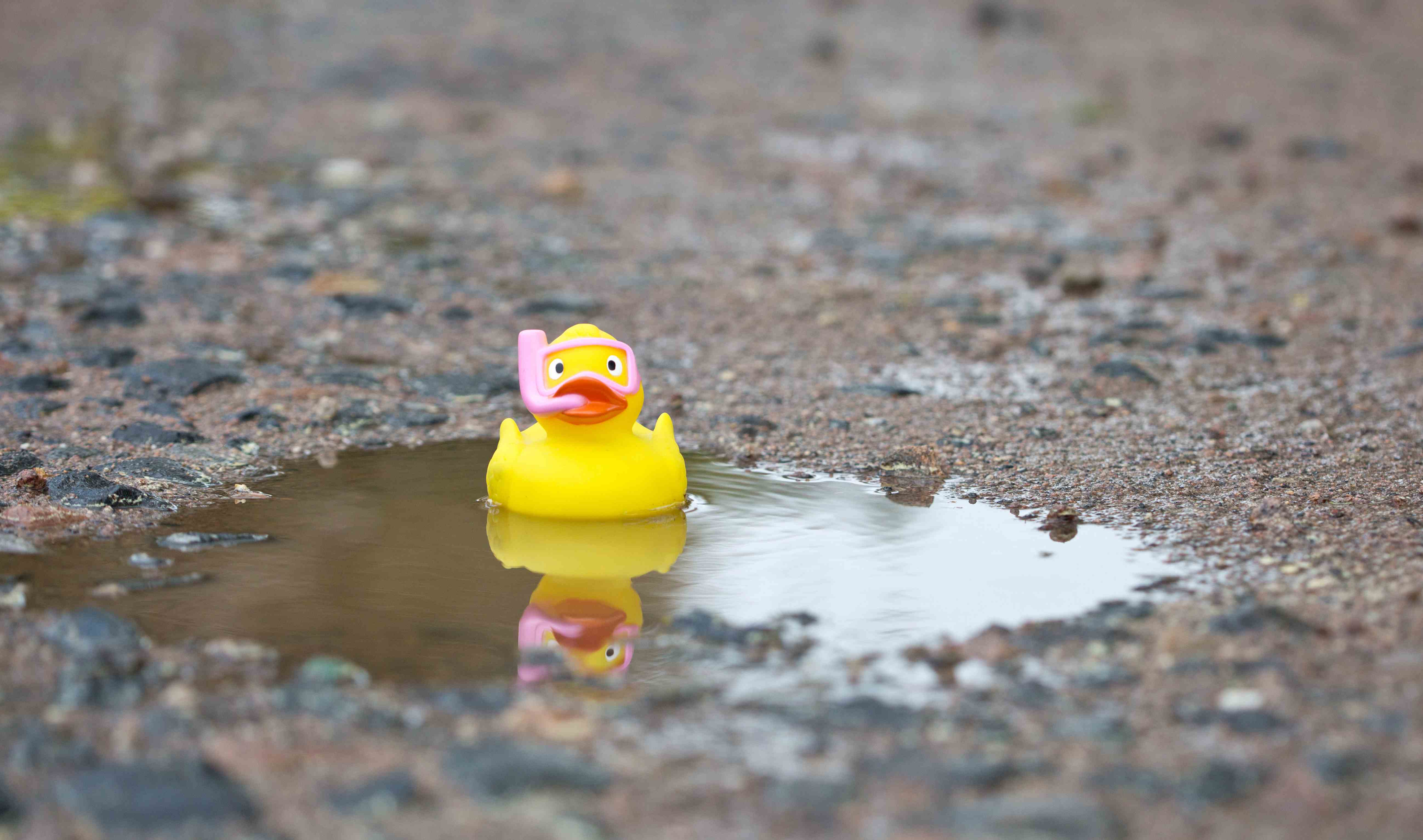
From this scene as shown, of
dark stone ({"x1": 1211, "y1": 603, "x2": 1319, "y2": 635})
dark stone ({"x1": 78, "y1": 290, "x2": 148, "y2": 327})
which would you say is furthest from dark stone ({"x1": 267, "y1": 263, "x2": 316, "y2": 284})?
dark stone ({"x1": 1211, "y1": 603, "x2": 1319, "y2": 635})

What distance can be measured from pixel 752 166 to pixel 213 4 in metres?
7.29

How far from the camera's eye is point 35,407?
4613 millimetres

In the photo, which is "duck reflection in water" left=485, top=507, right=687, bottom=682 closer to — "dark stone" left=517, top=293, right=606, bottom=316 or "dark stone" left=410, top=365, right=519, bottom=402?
"dark stone" left=410, top=365, right=519, bottom=402

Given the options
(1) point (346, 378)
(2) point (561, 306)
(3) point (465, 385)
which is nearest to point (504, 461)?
(3) point (465, 385)

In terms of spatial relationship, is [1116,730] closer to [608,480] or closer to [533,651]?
[533,651]

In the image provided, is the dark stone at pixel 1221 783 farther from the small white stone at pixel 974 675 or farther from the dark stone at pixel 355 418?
the dark stone at pixel 355 418

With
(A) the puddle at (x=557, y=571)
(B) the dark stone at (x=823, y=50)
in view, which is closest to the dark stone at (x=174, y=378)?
(A) the puddle at (x=557, y=571)

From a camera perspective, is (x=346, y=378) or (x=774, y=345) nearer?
(x=346, y=378)

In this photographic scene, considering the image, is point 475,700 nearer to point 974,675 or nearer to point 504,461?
point 974,675

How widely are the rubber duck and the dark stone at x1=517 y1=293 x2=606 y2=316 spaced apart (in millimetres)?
2234

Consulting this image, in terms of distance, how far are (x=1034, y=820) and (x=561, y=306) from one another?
4244mm

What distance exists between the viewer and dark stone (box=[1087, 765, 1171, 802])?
2.41 metres

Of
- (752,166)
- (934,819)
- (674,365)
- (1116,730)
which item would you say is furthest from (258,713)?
(752,166)

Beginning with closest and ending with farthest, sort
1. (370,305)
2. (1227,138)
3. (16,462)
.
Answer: (16,462) → (370,305) → (1227,138)
